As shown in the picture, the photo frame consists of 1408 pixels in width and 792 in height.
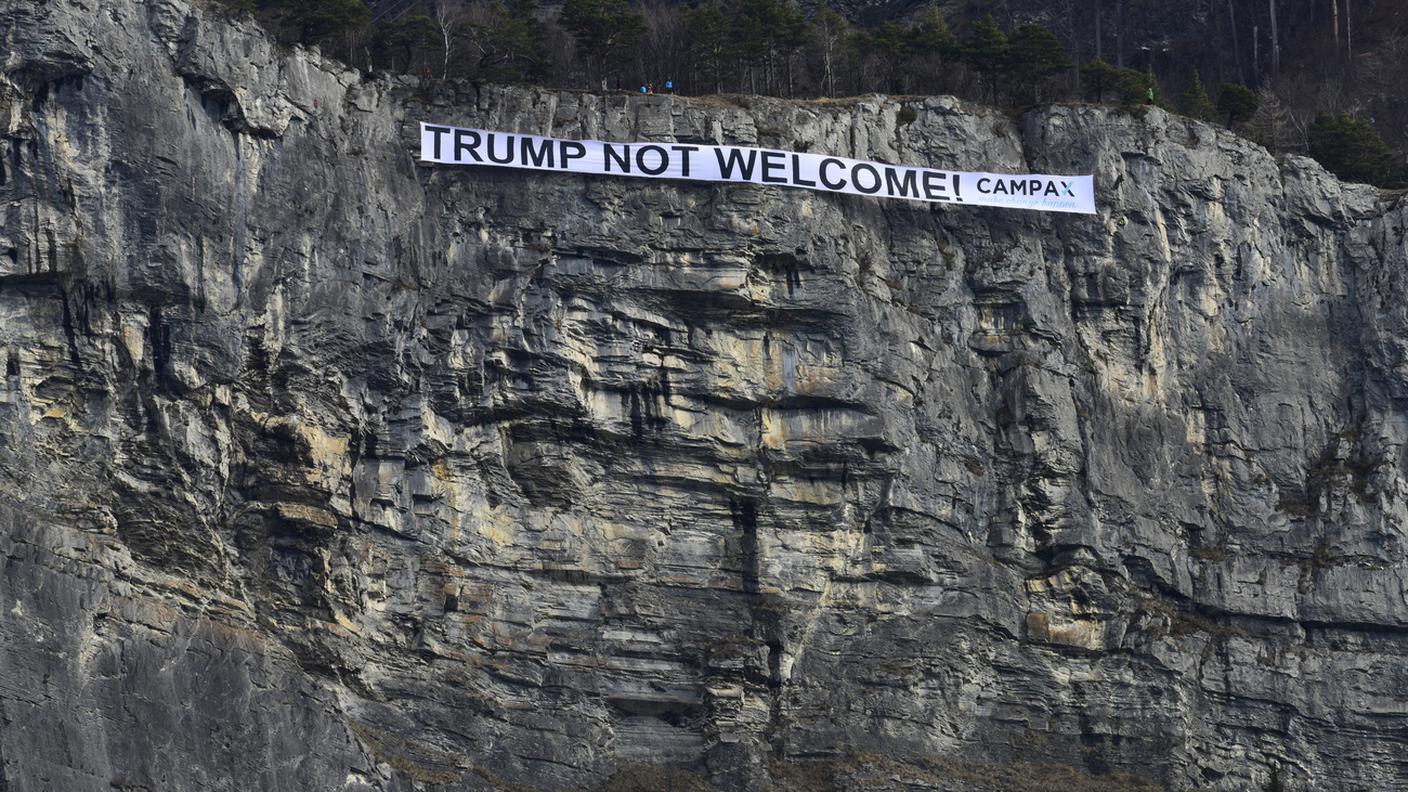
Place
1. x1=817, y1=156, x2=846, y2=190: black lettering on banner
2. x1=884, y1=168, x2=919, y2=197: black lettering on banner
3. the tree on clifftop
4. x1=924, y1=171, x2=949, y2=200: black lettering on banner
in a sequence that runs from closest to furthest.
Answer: x1=817, y1=156, x2=846, y2=190: black lettering on banner → x1=884, y1=168, x2=919, y2=197: black lettering on banner → x1=924, y1=171, x2=949, y2=200: black lettering on banner → the tree on clifftop

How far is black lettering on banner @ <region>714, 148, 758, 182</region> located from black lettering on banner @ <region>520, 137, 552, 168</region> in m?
4.19

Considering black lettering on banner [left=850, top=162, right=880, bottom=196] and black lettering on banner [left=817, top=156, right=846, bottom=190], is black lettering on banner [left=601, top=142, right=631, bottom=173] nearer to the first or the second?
black lettering on banner [left=817, top=156, right=846, bottom=190]

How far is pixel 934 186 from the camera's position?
55.2 metres

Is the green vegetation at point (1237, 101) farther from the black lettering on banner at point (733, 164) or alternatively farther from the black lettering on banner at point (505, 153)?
the black lettering on banner at point (505, 153)

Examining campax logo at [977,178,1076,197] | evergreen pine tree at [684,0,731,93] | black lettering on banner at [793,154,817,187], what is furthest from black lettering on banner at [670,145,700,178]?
campax logo at [977,178,1076,197]

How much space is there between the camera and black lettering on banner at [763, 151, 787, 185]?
5331cm

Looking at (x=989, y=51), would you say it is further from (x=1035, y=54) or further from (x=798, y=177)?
(x=798, y=177)

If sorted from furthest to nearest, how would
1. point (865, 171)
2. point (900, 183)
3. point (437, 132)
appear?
1. point (900, 183)
2. point (865, 171)
3. point (437, 132)

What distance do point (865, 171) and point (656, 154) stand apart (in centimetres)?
552

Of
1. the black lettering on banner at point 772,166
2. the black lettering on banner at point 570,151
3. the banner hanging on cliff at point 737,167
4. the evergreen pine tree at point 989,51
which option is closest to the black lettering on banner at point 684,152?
the banner hanging on cliff at point 737,167

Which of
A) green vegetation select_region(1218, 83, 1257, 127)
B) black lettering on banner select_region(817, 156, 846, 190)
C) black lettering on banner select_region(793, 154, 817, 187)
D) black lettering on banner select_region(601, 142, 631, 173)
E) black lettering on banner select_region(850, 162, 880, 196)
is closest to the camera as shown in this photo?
Answer: black lettering on banner select_region(601, 142, 631, 173)

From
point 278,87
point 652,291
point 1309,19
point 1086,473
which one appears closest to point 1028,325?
point 1086,473

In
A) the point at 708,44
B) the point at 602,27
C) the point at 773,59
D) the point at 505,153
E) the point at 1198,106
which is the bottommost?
the point at 505,153

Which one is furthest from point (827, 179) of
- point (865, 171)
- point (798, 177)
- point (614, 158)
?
point (614, 158)
